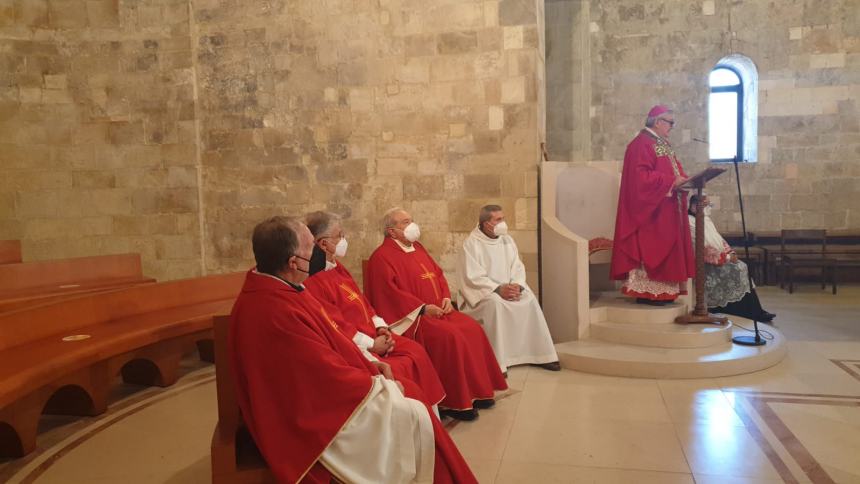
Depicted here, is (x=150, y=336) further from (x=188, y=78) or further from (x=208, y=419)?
(x=188, y=78)

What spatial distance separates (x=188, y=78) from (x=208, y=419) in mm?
4161

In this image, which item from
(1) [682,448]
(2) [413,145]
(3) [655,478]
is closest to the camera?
(3) [655,478]

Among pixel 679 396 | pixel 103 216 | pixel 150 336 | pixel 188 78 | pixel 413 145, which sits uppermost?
pixel 188 78

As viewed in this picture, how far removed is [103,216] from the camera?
275 inches

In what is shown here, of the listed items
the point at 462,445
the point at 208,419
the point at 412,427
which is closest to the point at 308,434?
the point at 412,427

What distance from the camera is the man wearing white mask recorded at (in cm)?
497

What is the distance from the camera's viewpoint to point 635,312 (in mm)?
5523

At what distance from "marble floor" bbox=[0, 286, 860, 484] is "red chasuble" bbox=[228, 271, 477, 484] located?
3.78ft

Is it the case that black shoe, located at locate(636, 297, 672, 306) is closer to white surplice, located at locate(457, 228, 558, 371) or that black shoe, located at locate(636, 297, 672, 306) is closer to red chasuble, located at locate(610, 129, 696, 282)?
red chasuble, located at locate(610, 129, 696, 282)

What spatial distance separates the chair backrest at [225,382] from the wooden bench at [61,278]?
10.1 ft

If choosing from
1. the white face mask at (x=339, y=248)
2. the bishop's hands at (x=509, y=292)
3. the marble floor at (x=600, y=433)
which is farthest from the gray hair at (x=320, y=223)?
the bishop's hands at (x=509, y=292)

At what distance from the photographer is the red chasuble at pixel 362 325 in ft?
11.4

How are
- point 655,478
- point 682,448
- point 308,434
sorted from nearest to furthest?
point 308,434 → point 655,478 → point 682,448

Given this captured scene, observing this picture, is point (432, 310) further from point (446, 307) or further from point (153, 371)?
point (153, 371)
